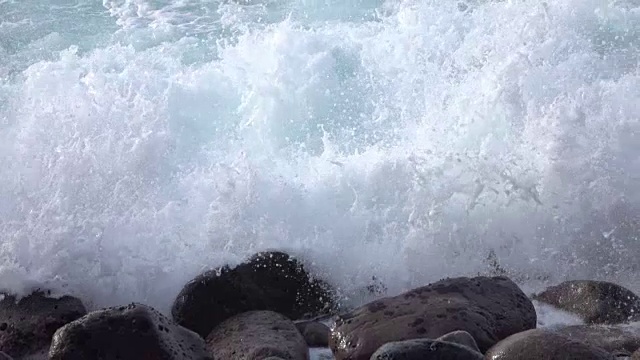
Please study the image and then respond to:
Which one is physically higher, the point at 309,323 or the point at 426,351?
the point at 426,351

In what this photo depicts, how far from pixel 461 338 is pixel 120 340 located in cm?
164

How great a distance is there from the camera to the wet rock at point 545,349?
13.3 ft

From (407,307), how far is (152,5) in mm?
7797

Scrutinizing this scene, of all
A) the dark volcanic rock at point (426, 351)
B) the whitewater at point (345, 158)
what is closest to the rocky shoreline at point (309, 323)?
the dark volcanic rock at point (426, 351)

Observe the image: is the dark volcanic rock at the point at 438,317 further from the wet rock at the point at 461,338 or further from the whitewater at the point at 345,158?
the whitewater at the point at 345,158

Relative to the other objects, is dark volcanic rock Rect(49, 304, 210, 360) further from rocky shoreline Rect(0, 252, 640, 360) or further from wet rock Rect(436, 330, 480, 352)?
wet rock Rect(436, 330, 480, 352)

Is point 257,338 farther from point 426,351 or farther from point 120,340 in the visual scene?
point 426,351

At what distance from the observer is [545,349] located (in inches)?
160

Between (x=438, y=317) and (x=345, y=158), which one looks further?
(x=345, y=158)

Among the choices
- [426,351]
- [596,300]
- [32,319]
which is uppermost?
[426,351]

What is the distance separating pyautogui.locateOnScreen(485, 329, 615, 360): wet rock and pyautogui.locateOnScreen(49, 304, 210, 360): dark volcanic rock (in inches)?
57.9

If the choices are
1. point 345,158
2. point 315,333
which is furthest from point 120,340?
point 345,158

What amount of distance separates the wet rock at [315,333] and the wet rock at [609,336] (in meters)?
1.32

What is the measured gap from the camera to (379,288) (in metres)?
5.82
